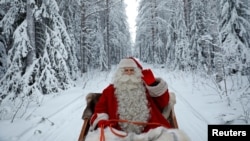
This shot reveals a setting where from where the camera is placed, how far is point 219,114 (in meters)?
5.20

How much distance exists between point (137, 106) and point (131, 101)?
142 millimetres

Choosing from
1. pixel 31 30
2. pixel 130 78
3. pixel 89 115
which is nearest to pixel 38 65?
pixel 31 30

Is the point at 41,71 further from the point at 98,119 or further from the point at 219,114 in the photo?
the point at 219,114

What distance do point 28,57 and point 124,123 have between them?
631 cm

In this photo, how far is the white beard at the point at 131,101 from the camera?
3211 mm

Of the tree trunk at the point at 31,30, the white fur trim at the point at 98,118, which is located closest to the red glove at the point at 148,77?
the white fur trim at the point at 98,118

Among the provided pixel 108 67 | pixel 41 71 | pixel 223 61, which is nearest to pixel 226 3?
pixel 223 61

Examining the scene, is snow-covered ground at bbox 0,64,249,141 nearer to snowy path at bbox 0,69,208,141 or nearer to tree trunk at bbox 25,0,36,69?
snowy path at bbox 0,69,208,141

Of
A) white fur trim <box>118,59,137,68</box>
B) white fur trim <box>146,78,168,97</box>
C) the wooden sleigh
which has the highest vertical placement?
white fur trim <box>118,59,137,68</box>

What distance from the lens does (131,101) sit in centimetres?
345

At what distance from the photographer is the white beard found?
3211 mm

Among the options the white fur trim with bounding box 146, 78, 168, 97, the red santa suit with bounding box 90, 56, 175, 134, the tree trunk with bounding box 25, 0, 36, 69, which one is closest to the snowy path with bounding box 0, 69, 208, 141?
the red santa suit with bounding box 90, 56, 175, 134

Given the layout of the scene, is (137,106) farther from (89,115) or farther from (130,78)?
(89,115)

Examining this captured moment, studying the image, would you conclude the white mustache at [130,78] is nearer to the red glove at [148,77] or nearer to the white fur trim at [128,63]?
the red glove at [148,77]
